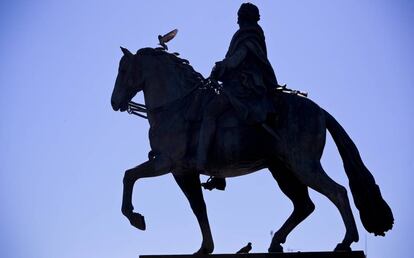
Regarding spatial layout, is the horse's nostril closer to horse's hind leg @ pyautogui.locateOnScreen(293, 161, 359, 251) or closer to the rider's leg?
the rider's leg

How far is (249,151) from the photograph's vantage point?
55.9 ft

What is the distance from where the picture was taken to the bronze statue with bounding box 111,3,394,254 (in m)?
16.7

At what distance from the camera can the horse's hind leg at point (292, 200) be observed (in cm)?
1711

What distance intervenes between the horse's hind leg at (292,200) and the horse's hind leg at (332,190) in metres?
0.69

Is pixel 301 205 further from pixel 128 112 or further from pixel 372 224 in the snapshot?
pixel 128 112

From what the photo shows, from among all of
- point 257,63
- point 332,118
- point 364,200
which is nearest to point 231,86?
point 257,63

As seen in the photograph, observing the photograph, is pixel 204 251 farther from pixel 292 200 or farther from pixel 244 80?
pixel 244 80

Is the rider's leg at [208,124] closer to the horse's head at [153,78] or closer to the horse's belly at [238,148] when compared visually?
the horse's belly at [238,148]

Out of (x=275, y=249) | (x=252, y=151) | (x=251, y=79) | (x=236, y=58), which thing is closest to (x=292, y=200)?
(x=275, y=249)

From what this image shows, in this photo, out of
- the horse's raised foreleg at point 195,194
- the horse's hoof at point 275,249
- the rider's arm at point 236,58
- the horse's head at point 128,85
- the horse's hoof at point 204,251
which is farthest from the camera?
the horse's head at point 128,85

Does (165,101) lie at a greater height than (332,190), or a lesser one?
greater

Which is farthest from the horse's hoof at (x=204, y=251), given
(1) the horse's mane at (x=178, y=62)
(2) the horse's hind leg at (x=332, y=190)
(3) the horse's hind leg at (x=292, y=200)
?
(1) the horse's mane at (x=178, y=62)

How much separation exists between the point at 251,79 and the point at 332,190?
232 centimetres

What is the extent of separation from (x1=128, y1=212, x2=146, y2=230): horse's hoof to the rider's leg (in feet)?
4.06
